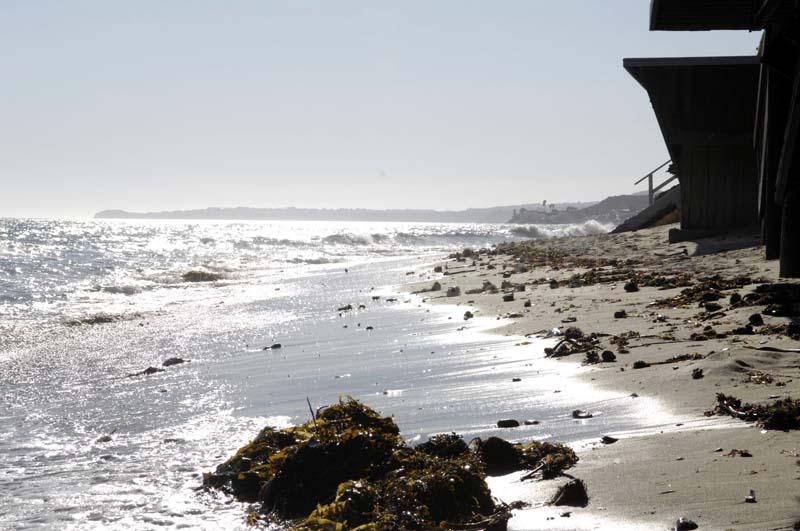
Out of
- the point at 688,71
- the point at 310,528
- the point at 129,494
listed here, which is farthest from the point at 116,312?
the point at 310,528

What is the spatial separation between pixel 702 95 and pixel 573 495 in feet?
44.3

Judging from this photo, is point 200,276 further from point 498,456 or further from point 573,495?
point 573,495

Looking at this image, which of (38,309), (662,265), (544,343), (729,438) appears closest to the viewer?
(729,438)

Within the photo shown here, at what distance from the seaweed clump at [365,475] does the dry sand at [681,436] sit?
0.21m

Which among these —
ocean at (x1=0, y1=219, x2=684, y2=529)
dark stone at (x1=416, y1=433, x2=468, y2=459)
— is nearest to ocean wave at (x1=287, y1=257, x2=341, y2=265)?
ocean at (x1=0, y1=219, x2=684, y2=529)

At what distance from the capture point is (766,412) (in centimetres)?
416

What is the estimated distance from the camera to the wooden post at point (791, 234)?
316 inches

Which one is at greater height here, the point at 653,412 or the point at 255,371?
the point at 653,412

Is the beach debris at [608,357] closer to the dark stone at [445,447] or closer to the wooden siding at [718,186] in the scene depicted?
the dark stone at [445,447]

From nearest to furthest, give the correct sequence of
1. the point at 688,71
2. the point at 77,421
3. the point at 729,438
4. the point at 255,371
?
1. the point at 729,438
2. the point at 77,421
3. the point at 255,371
4. the point at 688,71

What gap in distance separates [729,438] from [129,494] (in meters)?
3.10

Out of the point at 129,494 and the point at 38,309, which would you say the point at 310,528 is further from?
the point at 38,309

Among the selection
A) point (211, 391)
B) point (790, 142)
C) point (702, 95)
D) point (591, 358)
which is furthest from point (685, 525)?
point (702, 95)

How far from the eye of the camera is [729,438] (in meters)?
3.98
